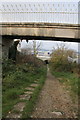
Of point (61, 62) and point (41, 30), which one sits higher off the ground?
point (41, 30)

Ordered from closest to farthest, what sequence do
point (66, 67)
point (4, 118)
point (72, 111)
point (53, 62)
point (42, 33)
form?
point (4, 118) → point (72, 111) → point (42, 33) → point (66, 67) → point (53, 62)

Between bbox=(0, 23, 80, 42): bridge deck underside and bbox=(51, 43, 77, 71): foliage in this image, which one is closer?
bbox=(0, 23, 80, 42): bridge deck underside

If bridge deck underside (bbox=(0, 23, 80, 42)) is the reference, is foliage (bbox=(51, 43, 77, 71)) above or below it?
below

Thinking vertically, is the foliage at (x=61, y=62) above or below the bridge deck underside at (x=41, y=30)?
below

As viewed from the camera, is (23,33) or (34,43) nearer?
(23,33)

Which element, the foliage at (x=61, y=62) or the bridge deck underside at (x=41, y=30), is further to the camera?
the foliage at (x=61, y=62)

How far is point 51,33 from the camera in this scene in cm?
1427

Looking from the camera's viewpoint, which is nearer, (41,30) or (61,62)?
(41,30)

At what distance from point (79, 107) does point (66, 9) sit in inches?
357

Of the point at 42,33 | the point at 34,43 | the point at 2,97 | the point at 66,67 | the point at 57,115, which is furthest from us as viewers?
the point at 34,43

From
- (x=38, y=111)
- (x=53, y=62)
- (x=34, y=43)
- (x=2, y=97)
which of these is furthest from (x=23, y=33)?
(x=34, y=43)

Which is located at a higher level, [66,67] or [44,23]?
[44,23]

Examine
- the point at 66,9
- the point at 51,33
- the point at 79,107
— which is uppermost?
the point at 66,9

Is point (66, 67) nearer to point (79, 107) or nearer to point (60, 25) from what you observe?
point (60, 25)
